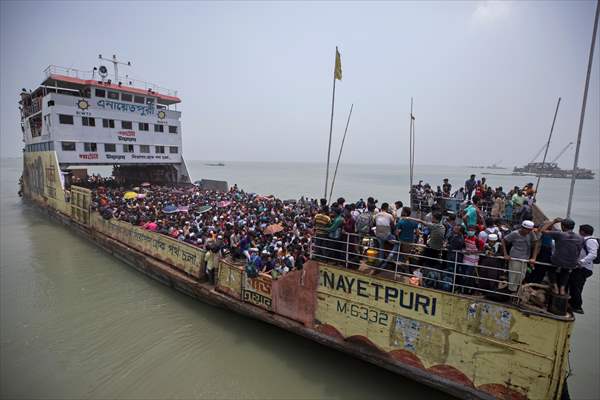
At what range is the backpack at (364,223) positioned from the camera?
5949mm

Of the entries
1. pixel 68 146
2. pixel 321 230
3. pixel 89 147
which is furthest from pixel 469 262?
pixel 89 147

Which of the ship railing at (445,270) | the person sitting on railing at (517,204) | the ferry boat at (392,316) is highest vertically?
the person sitting on railing at (517,204)

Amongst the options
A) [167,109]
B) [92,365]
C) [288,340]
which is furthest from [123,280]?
[167,109]

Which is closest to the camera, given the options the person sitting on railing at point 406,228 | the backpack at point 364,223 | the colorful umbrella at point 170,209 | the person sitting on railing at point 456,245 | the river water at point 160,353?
the person sitting on railing at point 456,245

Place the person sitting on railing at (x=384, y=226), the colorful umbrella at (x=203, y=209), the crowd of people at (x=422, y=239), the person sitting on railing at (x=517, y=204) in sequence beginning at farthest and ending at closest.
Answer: the colorful umbrella at (x=203, y=209) → the person sitting on railing at (x=517, y=204) → the person sitting on railing at (x=384, y=226) → the crowd of people at (x=422, y=239)

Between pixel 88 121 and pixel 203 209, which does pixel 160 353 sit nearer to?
pixel 203 209

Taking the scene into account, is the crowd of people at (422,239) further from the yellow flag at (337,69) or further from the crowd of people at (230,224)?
the yellow flag at (337,69)

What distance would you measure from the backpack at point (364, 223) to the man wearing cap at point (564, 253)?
293cm

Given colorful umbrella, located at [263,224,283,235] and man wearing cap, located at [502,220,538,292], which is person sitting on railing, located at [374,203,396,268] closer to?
man wearing cap, located at [502,220,538,292]

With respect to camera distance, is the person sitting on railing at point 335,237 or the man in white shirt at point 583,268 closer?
the man in white shirt at point 583,268

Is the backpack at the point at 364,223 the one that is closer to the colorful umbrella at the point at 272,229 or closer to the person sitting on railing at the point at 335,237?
the person sitting on railing at the point at 335,237

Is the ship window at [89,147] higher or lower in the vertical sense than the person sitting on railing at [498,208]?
higher

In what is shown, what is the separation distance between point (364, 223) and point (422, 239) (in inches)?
110

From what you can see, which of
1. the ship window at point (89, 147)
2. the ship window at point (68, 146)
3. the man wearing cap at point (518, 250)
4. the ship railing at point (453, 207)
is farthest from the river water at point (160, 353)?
the ship window at point (89, 147)
